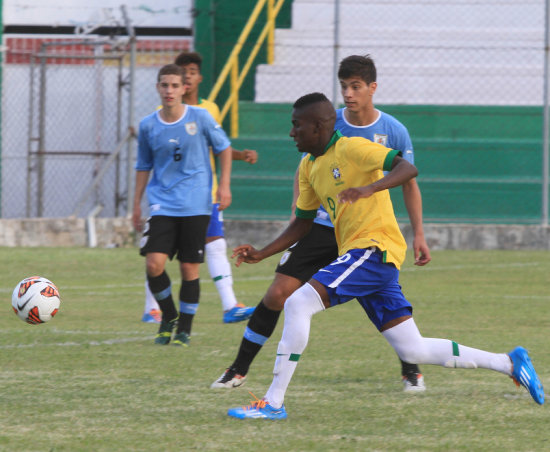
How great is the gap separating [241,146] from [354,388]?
10417mm

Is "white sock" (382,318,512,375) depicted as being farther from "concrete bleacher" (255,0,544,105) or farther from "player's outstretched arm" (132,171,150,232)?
"concrete bleacher" (255,0,544,105)

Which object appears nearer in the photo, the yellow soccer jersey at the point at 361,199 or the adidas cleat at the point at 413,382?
the yellow soccer jersey at the point at 361,199

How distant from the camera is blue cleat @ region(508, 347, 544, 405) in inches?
187

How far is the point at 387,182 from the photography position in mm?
4516

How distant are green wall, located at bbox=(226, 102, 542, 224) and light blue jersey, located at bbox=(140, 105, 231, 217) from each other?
23.7ft

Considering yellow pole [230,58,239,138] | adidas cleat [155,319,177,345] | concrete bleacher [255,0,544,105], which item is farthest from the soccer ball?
concrete bleacher [255,0,544,105]

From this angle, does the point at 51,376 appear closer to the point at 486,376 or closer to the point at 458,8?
the point at 486,376

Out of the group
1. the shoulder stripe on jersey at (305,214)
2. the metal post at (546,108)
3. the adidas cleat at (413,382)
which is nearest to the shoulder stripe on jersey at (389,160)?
the shoulder stripe on jersey at (305,214)

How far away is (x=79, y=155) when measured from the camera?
1692 cm

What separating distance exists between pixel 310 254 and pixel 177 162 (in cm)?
199

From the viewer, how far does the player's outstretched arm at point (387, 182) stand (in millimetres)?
4371

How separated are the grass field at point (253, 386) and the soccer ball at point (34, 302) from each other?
0.22 meters

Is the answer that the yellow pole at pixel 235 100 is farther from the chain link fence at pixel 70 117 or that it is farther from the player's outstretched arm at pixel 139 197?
the player's outstretched arm at pixel 139 197

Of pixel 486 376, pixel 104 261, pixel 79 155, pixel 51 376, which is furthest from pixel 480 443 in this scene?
pixel 79 155
